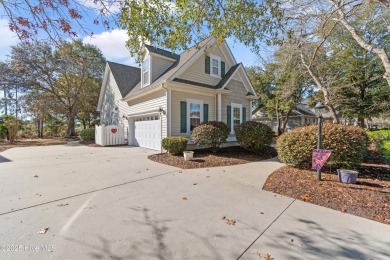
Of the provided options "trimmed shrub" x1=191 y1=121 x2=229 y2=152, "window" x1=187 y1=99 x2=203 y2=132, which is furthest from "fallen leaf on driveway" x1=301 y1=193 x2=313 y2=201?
"window" x1=187 y1=99 x2=203 y2=132

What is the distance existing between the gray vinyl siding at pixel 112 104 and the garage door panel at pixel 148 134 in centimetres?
214

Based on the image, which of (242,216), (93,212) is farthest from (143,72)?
(242,216)

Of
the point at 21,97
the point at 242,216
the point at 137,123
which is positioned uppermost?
the point at 21,97

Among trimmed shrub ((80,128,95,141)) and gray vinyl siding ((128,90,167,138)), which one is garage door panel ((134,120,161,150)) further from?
trimmed shrub ((80,128,95,141))

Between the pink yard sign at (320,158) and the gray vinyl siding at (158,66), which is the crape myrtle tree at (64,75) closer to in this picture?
the gray vinyl siding at (158,66)

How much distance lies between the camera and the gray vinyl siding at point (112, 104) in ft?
49.2

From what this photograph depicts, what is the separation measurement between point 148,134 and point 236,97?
A: 6.51m

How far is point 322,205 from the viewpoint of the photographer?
12.4 feet

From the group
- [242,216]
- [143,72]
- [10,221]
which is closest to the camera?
[10,221]

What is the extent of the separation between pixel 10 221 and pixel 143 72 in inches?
442

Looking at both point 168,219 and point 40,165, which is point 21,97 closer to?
point 40,165

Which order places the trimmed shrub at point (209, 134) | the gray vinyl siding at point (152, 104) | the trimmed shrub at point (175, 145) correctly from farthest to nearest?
the gray vinyl siding at point (152, 104) < the trimmed shrub at point (209, 134) < the trimmed shrub at point (175, 145)

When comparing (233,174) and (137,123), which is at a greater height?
(137,123)

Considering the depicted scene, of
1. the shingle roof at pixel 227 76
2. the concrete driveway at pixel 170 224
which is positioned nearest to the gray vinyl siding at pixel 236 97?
the shingle roof at pixel 227 76
